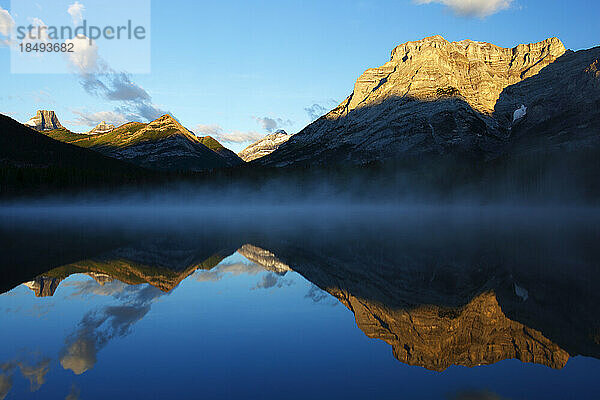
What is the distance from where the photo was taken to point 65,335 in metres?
12.8

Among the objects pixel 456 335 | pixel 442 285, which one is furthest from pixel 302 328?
pixel 442 285

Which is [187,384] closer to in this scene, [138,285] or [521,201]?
[138,285]

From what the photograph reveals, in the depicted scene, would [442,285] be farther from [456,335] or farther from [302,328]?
[302,328]

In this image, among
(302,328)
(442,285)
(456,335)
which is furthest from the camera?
(442,285)

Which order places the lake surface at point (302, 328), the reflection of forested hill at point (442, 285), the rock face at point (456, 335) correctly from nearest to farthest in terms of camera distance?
1. the lake surface at point (302, 328)
2. the rock face at point (456, 335)
3. the reflection of forested hill at point (442, 285)

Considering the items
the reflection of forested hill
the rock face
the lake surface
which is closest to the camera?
the lake surface

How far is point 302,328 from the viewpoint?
13695 mm

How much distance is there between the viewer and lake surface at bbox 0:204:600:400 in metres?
9.52

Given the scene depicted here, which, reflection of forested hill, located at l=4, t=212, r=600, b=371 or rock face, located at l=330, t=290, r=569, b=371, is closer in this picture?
rock face, located at l=330, t=290, r=569, b=371

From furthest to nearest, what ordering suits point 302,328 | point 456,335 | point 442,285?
point 442,285
point 302,328
point 456,335

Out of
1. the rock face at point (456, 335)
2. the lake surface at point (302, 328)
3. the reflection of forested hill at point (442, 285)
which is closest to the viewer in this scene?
the lake surface at point (302, 328)

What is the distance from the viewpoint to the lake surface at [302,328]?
952 cm

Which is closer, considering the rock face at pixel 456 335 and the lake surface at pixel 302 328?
the lake surface at pixel 302 328

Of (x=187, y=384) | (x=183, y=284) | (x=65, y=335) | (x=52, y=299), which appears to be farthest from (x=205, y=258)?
(x=187, y=384)
